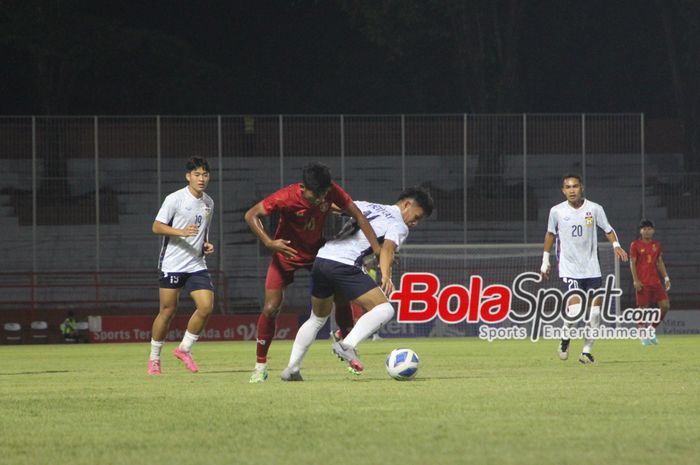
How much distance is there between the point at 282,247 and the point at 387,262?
37.9 inches

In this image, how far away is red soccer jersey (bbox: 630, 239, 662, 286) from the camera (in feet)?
70.4

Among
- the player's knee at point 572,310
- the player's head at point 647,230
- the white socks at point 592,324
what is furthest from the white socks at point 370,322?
the player's head at point 647,230

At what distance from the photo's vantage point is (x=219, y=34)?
165 feet

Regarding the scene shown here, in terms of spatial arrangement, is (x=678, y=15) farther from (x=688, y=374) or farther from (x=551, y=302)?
(x=688, y=374)

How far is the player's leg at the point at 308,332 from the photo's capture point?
10.6 meters

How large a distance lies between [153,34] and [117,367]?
3148 cm

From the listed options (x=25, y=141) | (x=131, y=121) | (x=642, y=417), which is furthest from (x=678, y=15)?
(x=642, y=417)

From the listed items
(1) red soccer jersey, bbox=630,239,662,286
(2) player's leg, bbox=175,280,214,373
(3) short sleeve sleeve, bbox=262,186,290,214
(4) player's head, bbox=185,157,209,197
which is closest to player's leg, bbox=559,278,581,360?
(2) player's leg, bbox=175,280,214,373

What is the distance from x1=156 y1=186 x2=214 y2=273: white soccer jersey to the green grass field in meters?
1.14

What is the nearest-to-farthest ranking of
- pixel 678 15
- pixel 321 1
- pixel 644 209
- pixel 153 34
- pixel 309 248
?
pixel 309 248 → pixel 644 209 → pixel 678 15 → pixel 153 34 → pixel 321 1

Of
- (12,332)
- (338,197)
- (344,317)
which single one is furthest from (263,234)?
(12,332)

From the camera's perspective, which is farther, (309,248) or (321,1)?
(321,1)

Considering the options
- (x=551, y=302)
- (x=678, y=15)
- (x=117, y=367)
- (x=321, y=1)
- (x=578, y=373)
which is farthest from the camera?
(x=321, y=1)

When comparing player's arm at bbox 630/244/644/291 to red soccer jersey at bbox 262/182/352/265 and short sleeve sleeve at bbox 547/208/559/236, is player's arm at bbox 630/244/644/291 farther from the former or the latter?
red soccer jersey at bbox 262/182/352/265
